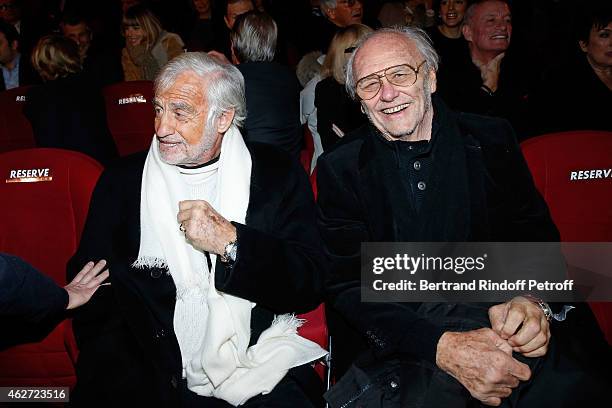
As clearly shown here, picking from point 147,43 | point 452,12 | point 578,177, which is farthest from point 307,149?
point 578,177

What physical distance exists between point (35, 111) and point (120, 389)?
254cm

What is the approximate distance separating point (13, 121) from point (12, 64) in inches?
84.5

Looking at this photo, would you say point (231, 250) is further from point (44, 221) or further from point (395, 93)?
point (44, 221)

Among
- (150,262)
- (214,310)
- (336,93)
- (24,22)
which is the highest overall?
(24,22)

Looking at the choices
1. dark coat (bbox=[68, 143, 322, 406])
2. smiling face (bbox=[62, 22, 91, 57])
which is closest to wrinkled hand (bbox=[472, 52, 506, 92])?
dark coat (bbox=[68, 143, 322, 406])

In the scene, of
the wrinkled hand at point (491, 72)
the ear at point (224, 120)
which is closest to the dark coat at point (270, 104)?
the wrinkled hand at point (491, 72)

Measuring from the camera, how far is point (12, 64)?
6.68 m

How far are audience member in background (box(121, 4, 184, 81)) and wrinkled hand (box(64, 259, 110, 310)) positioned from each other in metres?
4.22

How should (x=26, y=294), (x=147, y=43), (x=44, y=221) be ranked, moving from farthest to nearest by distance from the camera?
1. (x=147, y=43)
2. (x=44, y=221)
3. (x=26, y=294)

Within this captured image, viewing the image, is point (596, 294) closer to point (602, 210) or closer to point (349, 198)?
point (602, 210)

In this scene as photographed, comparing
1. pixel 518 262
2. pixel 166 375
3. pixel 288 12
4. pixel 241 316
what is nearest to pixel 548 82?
pixel 518 262

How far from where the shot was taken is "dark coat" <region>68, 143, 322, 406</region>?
2238 millimetres

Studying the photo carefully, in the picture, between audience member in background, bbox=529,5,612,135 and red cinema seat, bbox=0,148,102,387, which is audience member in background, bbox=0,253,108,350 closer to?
red cinema seat, bbox=0,148,102,387

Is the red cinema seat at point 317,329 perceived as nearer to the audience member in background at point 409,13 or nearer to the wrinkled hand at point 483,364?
the wrinkled hand at point 483,364
